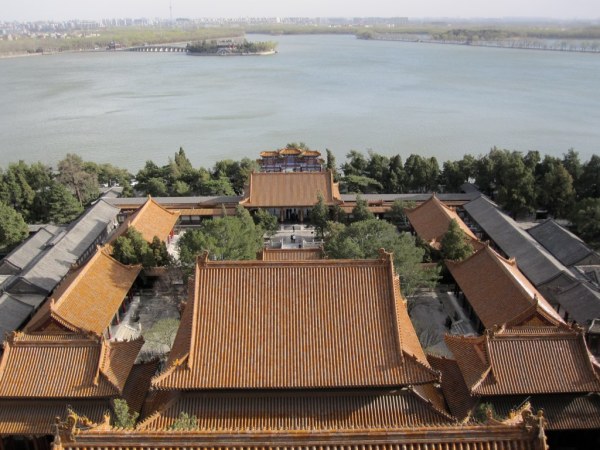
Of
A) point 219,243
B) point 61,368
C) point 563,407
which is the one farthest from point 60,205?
point 563,407

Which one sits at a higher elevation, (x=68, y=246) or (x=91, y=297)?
(x=91, y=297)

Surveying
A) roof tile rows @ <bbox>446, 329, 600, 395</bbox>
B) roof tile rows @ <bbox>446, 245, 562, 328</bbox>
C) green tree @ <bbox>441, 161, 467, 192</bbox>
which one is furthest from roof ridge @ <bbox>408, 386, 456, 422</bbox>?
green tree @ <bbox>441, 161, 467, 192</bbox>

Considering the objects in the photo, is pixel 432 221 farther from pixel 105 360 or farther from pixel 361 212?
pixel 105 360

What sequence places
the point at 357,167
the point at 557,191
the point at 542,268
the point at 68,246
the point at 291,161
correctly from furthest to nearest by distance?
the point at 291,161, the point at 357,167, the point at 557,191, the point at 68,246, the point at 542,268

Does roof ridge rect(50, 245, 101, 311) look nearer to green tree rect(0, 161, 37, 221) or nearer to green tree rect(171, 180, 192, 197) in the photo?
green tree rect(0, 161, 37, 221)

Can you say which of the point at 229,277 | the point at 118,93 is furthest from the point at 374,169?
the point at 118,93

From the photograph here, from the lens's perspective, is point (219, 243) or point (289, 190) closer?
point (219, 243)
